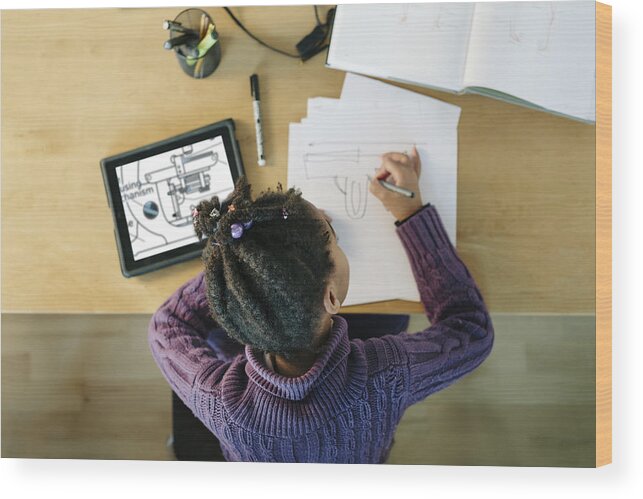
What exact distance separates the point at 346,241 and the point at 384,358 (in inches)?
6.6

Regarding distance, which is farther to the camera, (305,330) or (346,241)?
(346,241)

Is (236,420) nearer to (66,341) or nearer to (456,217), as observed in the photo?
(66,341)

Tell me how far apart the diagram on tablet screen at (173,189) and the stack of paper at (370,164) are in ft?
0.35

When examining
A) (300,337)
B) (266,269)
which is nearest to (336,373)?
(300,337)

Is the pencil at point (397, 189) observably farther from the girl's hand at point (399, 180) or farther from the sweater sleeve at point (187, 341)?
the sweater sleeve at point (187, 341)

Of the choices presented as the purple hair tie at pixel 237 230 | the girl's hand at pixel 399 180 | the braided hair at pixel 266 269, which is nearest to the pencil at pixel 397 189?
the girl's hand at pixel 399 180

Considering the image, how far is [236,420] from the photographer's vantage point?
69cm

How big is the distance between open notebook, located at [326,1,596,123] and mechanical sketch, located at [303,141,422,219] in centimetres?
10

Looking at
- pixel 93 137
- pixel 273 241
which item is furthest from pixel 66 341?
pixel 273 241

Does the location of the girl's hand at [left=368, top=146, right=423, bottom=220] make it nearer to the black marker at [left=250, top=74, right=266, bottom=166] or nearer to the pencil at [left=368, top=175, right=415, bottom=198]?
the pencil at [left=368, top=175, right=415, bottom=198]

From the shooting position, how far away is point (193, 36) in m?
0.75

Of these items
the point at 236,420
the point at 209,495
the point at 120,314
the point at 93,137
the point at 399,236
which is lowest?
the point at 209,495

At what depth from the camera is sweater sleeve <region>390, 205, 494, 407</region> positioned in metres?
0.74

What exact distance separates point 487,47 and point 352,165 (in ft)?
0.79
